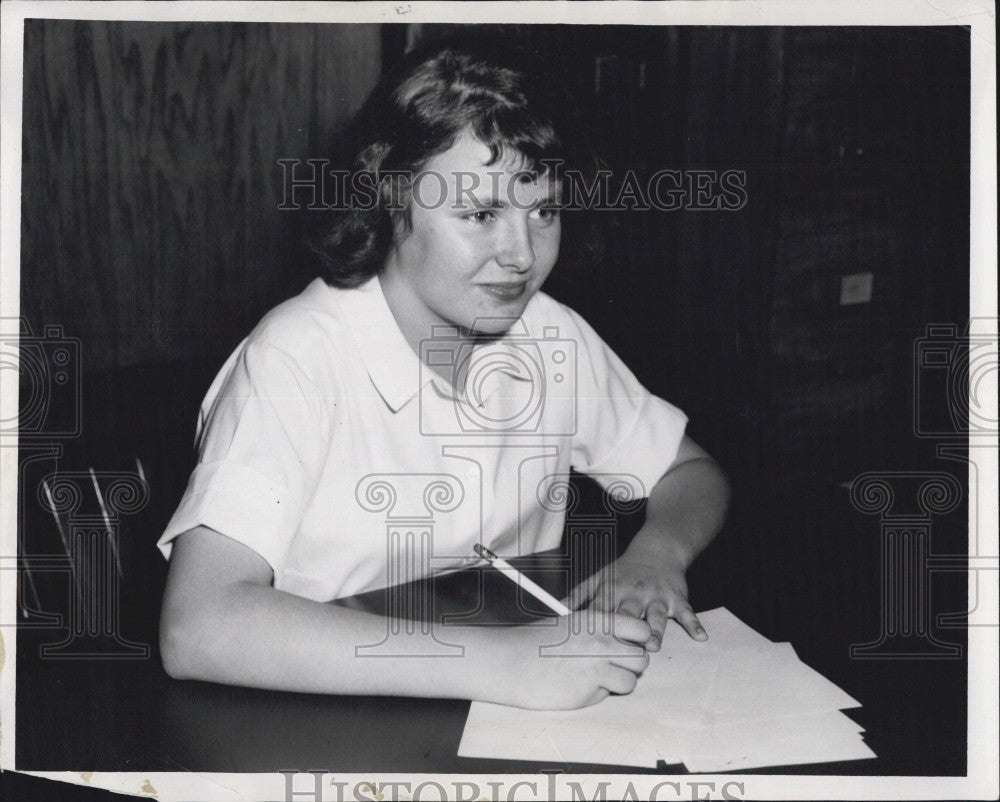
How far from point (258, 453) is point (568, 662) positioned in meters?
0.25

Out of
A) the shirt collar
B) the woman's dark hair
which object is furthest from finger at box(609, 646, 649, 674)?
the woman's dark hair

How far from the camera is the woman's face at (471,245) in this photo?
702 millimetres

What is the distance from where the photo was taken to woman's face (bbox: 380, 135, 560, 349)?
27.6 inches

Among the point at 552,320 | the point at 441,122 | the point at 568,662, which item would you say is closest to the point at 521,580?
the point at 568,662

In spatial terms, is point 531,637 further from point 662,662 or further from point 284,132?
point 284,132

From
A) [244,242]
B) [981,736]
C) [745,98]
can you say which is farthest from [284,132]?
[981,736]

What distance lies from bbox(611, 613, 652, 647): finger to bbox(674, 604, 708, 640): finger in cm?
3

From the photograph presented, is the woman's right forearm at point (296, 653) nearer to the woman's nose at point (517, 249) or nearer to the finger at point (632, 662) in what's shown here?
the finger at point (632, 662)

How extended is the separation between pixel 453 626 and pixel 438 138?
34 centimetres

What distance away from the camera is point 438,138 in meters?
0.70

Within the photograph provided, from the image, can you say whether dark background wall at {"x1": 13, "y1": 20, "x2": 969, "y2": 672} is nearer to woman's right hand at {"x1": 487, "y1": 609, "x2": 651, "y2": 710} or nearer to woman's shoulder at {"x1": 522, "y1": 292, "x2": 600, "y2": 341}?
woman's shoulder at {"x1": 522, "y1": 292, "x2": 600, "y2": 341}

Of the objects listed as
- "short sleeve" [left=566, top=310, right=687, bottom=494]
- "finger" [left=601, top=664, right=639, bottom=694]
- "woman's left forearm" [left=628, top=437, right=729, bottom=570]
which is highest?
"short sleeve" [left=566, top=310, right=687, bottom=494]

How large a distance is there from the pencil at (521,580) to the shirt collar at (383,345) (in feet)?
0.39

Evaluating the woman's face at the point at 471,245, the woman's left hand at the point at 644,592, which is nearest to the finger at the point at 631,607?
the woman's left hand at the point at 644,592
